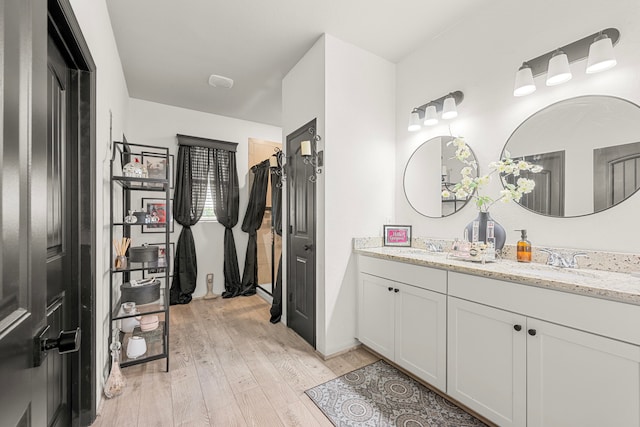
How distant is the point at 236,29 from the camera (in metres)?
2.34

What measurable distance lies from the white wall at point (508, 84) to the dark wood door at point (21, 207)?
2376mm

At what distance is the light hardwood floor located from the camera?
1655mm

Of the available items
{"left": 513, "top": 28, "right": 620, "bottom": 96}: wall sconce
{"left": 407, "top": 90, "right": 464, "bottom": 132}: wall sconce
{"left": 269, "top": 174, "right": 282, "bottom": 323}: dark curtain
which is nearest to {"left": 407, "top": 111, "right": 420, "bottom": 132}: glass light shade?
{"left": 407, "top": 90, "right": 464, "bottom": 132}: wall sconce

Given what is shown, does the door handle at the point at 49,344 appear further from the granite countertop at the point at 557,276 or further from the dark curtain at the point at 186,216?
the dark curtain at the point at 186,216

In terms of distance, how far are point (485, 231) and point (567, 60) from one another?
1125 millimetres

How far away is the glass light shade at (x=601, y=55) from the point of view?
4.83ft

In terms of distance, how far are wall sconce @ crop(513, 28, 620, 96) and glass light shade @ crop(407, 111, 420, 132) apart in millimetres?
761

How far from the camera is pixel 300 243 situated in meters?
2.79

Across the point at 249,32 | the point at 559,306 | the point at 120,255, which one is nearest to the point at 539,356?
the point at 559,306

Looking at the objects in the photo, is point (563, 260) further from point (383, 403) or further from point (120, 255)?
point (120, 255)

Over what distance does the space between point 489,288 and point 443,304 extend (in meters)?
0.32

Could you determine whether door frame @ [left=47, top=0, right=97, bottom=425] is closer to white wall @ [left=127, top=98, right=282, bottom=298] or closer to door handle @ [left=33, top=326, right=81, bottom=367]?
door handle @ [left=33, top=326, right=81, bottom=367]

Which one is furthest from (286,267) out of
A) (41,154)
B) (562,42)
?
(562,42)

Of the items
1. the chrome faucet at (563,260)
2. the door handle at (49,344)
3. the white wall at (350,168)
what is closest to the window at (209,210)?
A: the white wall at (350,168)
